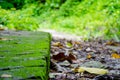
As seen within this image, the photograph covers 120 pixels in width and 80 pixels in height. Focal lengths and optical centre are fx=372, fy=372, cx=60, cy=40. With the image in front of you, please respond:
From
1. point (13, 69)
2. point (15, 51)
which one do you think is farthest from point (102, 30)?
point (13, 69)

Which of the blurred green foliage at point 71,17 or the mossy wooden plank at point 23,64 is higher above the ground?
the mossy wooden plank at point 23,64

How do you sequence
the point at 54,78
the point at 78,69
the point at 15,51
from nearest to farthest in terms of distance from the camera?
the point at 15,51 → the point at 54,78 → the point at 78,69

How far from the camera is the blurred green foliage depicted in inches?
280

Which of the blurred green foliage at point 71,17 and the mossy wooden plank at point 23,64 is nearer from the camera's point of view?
the mossy wooden plank at point 23,64

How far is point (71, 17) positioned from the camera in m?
15.0

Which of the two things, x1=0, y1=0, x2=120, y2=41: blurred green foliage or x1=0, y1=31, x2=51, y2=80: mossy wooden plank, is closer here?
x1=0, y1=31, x2=51, y2=80: mossy wooden plank

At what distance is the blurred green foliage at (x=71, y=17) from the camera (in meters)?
7.12

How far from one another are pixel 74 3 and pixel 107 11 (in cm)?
559

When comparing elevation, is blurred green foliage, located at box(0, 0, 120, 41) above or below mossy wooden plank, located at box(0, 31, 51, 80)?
below

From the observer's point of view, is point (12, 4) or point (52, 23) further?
point (12, 4)

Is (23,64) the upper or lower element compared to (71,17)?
upper

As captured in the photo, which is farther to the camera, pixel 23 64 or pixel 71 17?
pixel 71 17

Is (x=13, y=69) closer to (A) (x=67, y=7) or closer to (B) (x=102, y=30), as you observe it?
(B) (x=102, y=30)

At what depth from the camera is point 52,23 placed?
1566 cm
